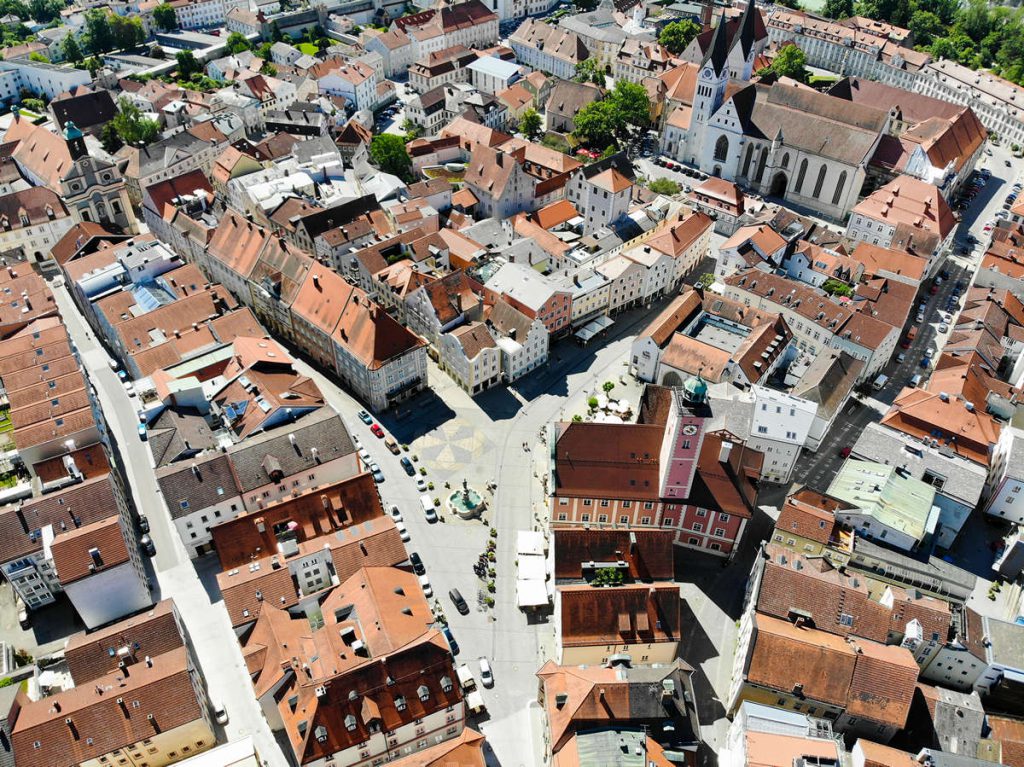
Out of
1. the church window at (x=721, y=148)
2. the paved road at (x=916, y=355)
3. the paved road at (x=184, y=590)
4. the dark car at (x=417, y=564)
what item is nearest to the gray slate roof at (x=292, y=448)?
the paved road at (x=184, y=590)

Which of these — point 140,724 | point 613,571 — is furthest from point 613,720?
point 140,724

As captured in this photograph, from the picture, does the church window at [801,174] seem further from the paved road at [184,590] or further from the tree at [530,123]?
the paved road at [184,590]

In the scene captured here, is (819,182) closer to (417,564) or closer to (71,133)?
(417,564)

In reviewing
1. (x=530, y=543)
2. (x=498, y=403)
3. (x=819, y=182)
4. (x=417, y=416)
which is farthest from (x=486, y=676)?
(x=819, y=182)

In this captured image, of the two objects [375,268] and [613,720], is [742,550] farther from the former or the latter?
[375,268]

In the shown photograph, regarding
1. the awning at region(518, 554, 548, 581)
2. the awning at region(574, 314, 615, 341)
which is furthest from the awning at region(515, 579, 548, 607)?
the awning at region(574, 314, 615, 341)
